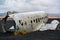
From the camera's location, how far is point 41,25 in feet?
258

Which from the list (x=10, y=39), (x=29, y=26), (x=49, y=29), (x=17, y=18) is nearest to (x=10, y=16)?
(x=17, y=18)

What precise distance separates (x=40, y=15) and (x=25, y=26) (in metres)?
9.24

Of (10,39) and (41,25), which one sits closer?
(10,39)

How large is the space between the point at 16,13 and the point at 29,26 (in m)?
4.92

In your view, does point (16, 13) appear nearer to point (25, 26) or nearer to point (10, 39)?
point (25, 26)

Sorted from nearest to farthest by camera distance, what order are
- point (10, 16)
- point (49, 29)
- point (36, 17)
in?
point (10, 16)
point (36, 17)
point (49, 29)

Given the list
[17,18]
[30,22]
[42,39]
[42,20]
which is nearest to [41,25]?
[42,20]

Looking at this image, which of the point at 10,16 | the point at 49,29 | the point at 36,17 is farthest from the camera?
the point at 49,29

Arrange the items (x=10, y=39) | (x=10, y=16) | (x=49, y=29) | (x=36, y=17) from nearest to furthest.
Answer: (x=10, y=39) → (x=10, y=16) → (x=36, y=17) → (x=49, y=29)

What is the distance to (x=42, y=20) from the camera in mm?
79562

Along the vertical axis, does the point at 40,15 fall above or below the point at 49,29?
above

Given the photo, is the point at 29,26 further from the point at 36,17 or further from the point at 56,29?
the point at 56,29

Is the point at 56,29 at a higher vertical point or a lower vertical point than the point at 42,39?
lower

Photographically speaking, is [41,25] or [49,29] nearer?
[41,25]
